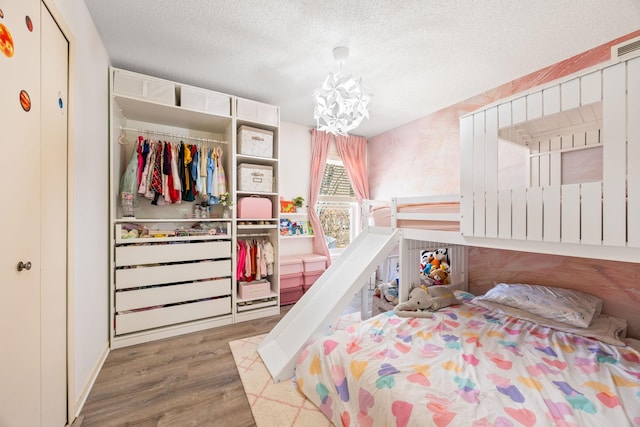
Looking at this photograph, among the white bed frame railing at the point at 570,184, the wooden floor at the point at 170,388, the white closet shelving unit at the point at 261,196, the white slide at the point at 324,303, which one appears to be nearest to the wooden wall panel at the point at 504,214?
the white bed frame railing at the point at 570,184

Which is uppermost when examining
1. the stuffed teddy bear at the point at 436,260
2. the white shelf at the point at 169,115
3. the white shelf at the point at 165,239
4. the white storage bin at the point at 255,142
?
the white shelf at the point at 169,115

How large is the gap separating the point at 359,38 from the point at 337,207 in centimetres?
279

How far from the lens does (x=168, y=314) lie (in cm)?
259

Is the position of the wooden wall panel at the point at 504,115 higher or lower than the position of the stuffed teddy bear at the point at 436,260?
higher

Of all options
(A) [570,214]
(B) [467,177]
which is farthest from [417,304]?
(A) [570,214]

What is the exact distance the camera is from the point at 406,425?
3.56 feet

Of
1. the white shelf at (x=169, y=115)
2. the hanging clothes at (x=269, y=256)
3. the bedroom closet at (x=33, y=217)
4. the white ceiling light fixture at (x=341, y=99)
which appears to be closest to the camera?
the bedroom closet at (x=33, y=217)

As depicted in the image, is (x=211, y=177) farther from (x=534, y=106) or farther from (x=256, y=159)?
(x=534, y=106)

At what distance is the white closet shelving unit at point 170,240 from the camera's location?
240 centimetres

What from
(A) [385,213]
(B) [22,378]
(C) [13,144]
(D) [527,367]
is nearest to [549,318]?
(D) [527,367]

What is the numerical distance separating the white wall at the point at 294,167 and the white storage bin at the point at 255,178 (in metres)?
0.74

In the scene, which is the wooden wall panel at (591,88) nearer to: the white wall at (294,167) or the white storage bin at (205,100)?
the white storage bin at (205,100)

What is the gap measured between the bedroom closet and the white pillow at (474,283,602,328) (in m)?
3.05

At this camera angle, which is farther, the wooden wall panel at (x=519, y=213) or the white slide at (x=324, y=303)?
the white slide at (x=324, y=303)
